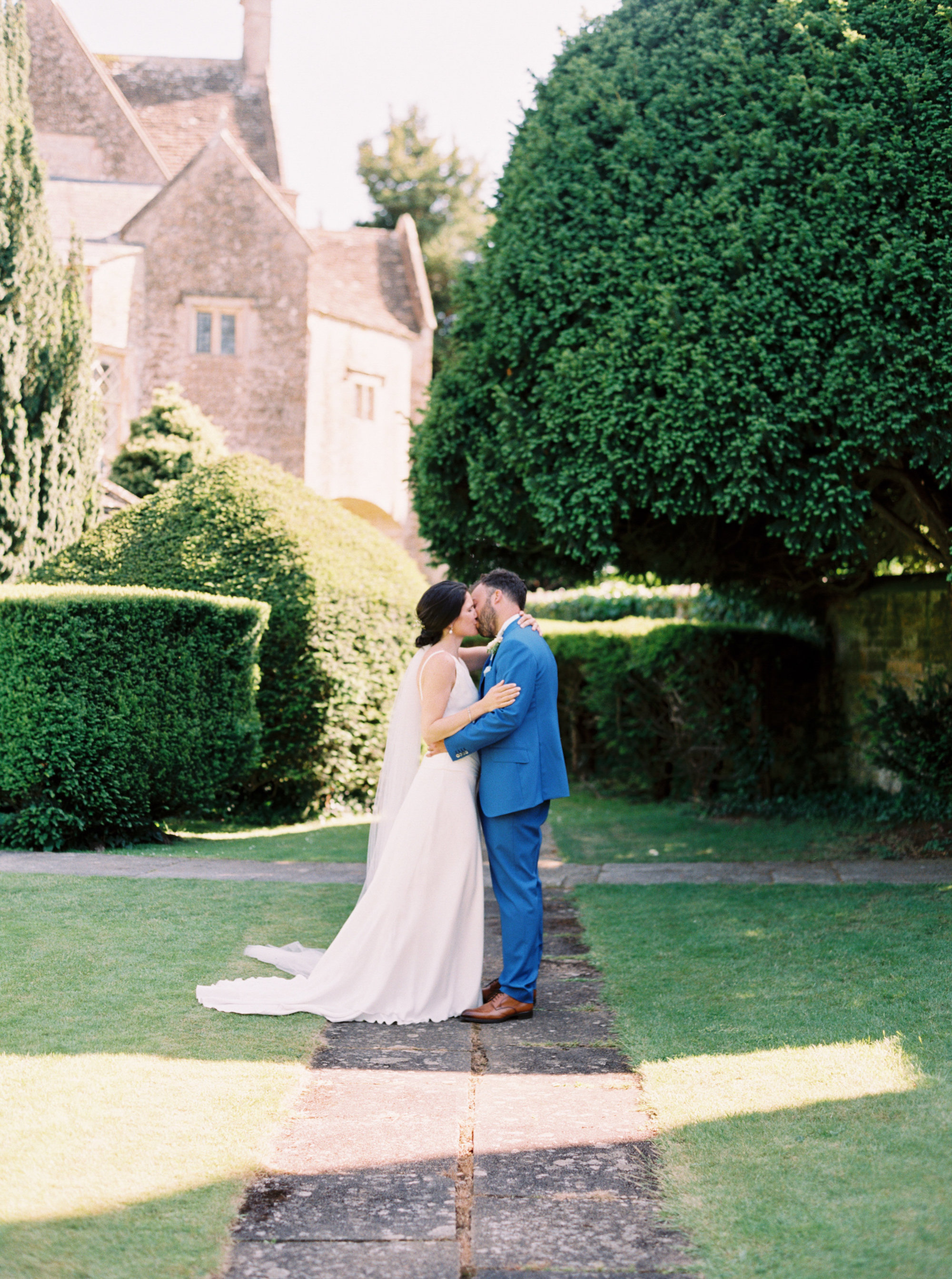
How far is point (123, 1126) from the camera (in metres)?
3.61

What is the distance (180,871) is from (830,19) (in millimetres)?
7113

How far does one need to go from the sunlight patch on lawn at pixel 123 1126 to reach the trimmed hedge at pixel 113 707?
4783 mm

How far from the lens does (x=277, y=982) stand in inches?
206

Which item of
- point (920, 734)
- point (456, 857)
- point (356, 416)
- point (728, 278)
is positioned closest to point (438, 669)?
point (456, 857)

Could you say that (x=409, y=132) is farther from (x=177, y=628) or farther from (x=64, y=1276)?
(x=64, y=1276)

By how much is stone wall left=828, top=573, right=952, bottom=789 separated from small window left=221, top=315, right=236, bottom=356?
18.0 m

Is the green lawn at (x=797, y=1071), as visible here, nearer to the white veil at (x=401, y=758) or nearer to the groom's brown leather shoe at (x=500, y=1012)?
the groom's brown leather shoe at (x=500, y=1012)

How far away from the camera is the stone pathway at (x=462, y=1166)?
287 cm

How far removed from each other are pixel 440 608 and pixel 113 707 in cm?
440

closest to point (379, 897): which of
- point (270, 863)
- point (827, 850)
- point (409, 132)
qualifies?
point (270, 863)

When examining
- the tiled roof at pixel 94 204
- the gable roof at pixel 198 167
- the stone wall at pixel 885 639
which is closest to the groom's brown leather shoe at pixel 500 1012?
the stone wall at pixel 885 639

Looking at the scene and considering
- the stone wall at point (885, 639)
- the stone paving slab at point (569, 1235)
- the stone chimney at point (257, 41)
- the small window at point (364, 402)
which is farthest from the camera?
the stone chimney at point (257, 41)

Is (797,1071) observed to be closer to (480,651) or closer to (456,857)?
(456,857)

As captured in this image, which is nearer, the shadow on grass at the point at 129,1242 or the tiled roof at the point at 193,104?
the shadow on grass at the point at 129,1242
